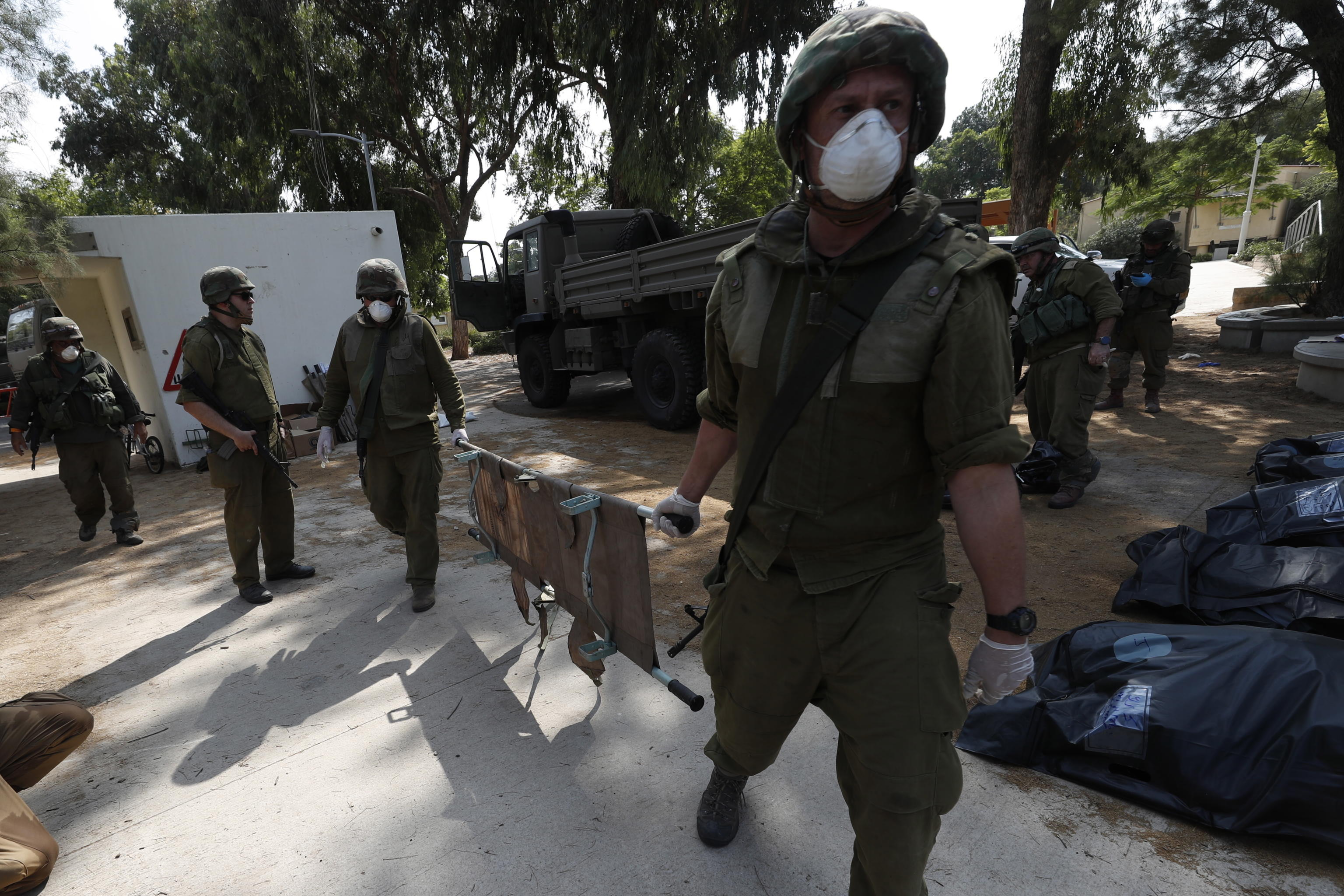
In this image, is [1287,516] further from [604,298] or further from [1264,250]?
[1264,250]

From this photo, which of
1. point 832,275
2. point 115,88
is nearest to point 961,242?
point 832,275

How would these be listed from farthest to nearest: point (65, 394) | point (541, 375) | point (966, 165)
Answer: point (966, 165), point (541, 375), point (65, 394)

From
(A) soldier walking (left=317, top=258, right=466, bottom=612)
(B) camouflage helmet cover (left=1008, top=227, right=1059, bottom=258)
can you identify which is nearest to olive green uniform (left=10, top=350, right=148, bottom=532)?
(A) soldier walking (left=317, top=258, right=466, bottom=612)

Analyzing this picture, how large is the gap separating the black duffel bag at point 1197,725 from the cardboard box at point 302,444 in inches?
312

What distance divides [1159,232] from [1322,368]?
7.05 ft

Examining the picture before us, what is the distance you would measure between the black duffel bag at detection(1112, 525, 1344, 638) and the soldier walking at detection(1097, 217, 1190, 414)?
4.86 m

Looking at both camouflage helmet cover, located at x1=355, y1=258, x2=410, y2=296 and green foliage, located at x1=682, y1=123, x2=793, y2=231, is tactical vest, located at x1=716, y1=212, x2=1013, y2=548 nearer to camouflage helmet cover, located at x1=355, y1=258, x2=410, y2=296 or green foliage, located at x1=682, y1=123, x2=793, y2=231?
camouflage helmet cover, located at x1=355, y1=258, x2=410, y2=296

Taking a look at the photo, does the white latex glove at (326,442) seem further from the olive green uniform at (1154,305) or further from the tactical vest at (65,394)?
the olive green uniform at (1154,305)

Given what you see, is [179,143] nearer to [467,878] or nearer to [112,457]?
[112,457]

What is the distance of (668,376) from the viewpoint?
25.7 feet

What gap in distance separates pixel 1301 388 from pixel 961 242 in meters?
8.63

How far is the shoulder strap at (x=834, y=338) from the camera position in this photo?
4.27ft

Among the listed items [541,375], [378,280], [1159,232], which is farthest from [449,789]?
[541,375]

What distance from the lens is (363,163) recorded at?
1759 centimetres
